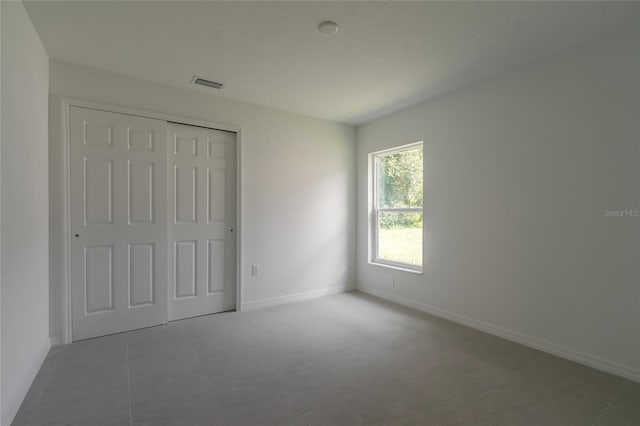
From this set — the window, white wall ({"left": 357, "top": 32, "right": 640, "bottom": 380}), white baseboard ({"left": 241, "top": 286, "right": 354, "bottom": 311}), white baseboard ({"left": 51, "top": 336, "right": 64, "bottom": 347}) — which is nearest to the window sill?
the window

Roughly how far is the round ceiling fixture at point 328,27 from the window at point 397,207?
6.44 ft

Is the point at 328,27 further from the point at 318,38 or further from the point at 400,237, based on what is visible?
the point at 400,237

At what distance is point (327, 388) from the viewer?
2074 mm

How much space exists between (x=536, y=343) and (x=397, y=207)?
204 cm

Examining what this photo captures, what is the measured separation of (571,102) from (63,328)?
15.1 ft

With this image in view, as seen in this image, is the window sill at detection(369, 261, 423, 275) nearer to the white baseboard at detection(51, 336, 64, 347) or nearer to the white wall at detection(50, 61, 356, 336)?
the white wall at detection(50, 61, 356, 336)

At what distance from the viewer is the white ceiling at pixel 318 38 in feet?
6.64

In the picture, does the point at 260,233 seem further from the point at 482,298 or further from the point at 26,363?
the point at 482,298

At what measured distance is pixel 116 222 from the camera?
2.96 m

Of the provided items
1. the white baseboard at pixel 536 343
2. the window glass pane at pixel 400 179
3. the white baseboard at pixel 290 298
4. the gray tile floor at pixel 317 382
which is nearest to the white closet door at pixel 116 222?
the gray tile floor at pixel 317 382

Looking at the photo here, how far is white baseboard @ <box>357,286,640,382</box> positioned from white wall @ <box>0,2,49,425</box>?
3474mm

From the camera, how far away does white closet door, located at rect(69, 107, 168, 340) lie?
2.81 meters

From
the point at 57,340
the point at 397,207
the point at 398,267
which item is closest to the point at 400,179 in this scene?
the point at 397,207

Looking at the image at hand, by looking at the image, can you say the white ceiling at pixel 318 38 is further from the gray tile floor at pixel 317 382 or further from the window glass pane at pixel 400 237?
the gray tile floor at pixel 317 382
